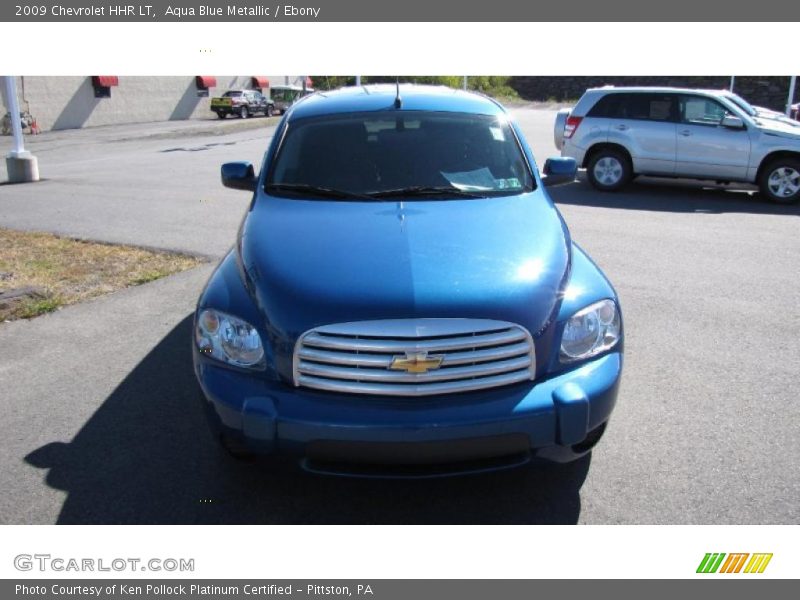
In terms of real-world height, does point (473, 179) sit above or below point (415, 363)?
above

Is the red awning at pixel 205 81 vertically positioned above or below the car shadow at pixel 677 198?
above

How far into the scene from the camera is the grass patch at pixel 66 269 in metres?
6.08

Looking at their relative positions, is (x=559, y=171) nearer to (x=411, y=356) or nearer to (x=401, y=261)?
(x=401, y=261)

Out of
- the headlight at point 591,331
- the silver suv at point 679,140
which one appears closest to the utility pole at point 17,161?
the silver suv at point 679,140

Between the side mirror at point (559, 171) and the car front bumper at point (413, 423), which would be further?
the side mirror at point (559, 171)

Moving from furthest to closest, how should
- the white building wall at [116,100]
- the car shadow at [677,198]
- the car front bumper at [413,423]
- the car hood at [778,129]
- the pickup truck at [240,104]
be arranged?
the pickup truck at [240,104]
the white building wall at [116,100]
the car hood at [778,129]
the car shadow at [677,198]
the car front bumper at [413,423]

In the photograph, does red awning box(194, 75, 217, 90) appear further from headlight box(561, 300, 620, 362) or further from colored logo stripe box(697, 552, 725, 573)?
colored logo stripe box(697, 552, 725, 573)

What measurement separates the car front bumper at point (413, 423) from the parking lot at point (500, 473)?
0.23m

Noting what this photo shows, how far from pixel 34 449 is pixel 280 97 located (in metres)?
40.9

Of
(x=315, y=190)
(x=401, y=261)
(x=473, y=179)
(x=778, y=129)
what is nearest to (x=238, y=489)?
(x=401, y=261)

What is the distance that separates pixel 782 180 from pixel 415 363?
10.5m

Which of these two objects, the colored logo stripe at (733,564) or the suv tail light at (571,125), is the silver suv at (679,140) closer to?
the suv tail light at (571,125)

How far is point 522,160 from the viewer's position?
4516 millimetres

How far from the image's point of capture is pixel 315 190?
4133 mm
